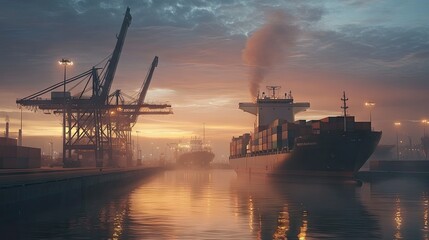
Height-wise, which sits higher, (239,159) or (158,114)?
(158,114)

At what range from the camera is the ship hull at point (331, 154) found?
68562 mm

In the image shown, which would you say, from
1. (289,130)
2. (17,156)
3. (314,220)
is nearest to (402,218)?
(314,220)

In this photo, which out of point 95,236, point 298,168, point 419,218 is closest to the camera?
point 95,236

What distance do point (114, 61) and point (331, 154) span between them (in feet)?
170

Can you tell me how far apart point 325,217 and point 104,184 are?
3609 cm

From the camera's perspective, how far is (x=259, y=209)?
30578 mm

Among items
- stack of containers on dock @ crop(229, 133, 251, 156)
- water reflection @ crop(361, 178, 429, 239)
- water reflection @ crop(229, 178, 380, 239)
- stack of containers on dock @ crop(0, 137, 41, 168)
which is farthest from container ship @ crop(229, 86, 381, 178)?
stack of containers on dock @ crop(0, 137, 41, 168)

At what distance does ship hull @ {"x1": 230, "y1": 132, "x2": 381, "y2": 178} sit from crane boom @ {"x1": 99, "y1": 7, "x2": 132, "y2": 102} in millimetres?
39594

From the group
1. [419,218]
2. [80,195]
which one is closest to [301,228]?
[419,218]

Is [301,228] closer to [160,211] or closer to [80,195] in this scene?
[160,211]

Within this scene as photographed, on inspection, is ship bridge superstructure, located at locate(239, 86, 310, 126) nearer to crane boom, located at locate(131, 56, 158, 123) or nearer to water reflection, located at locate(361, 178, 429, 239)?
crane boom, located at locate(131, 56, 158, 123)

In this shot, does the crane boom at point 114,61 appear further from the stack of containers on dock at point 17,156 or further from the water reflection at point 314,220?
the water reflection at point 314,220

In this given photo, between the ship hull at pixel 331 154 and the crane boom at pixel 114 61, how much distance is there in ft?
130

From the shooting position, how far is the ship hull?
68.6m
